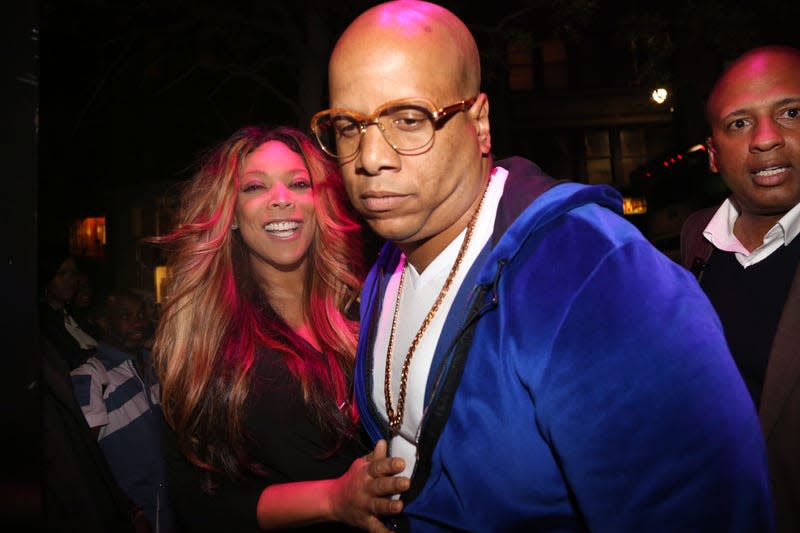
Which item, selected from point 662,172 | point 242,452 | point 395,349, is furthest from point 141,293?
point 662,172

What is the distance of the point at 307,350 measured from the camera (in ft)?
9.87

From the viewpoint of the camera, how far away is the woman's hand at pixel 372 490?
183cm

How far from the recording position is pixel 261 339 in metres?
2.97

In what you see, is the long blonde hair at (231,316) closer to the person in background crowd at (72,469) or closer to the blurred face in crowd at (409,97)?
the person in background crowd at (72,469)

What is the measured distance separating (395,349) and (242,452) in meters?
1.10

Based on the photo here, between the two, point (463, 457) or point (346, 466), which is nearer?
point (463, 457)

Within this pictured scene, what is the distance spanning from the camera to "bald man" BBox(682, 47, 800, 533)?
7.82 feet

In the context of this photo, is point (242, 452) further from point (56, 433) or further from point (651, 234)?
point (651, 234)

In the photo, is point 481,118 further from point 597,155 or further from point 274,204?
point 597,155

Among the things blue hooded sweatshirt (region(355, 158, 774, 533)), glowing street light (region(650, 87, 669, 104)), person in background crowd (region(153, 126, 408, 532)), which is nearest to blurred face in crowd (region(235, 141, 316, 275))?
person in background crowd (region(153, 126, 408, 532))

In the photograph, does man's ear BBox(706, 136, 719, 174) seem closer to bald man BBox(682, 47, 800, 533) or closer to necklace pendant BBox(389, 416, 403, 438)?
bald man BBox(682, 47, 800, 533)

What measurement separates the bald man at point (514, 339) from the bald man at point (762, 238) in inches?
52.9

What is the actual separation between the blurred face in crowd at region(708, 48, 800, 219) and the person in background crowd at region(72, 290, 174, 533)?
146 inches

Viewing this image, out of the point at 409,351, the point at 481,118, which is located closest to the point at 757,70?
the point at 481,118
